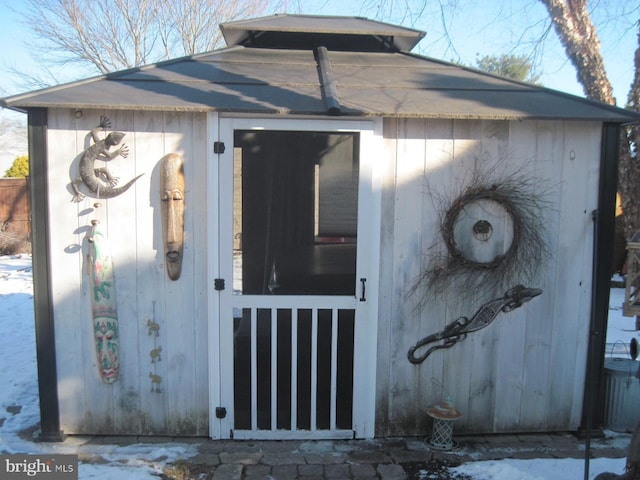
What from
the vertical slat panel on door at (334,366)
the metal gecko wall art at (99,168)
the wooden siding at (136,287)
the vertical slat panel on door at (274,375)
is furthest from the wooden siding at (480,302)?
the metal gecko wall art at (99,168)

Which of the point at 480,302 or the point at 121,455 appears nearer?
the point at 121,455

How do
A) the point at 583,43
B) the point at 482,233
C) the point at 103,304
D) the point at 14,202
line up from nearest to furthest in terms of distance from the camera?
the point at 103,304 → the point at 482,233 → the point at 583,43 → the point at 14,202

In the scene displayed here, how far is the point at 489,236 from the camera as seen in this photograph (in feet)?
11.2

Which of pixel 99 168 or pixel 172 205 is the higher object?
pixel 99 168

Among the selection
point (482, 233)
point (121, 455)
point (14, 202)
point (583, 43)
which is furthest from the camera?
point (14, 202)

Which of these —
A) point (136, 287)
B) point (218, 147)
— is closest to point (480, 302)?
point (218, 147)

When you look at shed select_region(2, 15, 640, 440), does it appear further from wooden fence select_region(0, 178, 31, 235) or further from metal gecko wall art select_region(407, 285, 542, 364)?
wooden fence select_region(0, 178, 31, 235)

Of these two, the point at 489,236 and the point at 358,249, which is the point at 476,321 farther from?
the point at 358,249

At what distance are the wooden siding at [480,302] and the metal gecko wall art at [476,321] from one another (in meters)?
0.05

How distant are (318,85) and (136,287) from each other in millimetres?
1837

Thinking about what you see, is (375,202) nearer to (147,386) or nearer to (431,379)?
(431,379)

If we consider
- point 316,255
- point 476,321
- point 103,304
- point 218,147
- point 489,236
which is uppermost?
point 218,147

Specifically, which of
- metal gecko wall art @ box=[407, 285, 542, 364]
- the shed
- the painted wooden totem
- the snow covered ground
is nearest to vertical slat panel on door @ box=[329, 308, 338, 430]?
the shed

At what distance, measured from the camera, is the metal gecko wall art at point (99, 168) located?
3.21m
